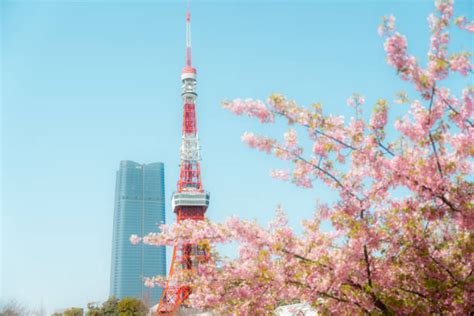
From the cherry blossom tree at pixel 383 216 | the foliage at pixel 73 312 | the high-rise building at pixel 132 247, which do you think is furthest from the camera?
the high-rise building at pixel 132 247

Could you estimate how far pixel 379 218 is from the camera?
5.74m

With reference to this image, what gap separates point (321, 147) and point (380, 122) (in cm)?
69

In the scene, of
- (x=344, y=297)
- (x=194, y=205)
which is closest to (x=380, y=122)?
(x=344, y=297)

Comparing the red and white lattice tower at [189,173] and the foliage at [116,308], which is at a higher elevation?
the red and white lattice tower at [189,173]

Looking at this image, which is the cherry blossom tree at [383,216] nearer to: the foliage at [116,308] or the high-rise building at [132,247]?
the foliage at [116,308]

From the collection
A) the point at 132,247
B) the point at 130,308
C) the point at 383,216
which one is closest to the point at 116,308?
the point at 130,308

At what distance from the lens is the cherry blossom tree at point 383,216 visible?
532 centimetres

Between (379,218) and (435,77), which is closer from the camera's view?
(435,77)

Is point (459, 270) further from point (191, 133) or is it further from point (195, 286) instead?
point (191, 133)

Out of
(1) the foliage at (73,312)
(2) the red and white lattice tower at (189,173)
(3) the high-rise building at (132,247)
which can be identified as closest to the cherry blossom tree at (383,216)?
(2) the red and white lattice tower at (189,173)

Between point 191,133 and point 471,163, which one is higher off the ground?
point 191,133

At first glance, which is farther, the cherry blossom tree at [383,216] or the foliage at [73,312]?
the foliage at [73,312]

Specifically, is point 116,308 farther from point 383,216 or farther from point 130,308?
point 383,216

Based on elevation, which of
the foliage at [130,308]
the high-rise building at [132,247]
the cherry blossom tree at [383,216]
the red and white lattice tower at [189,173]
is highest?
the high-rise building at [132,247]
